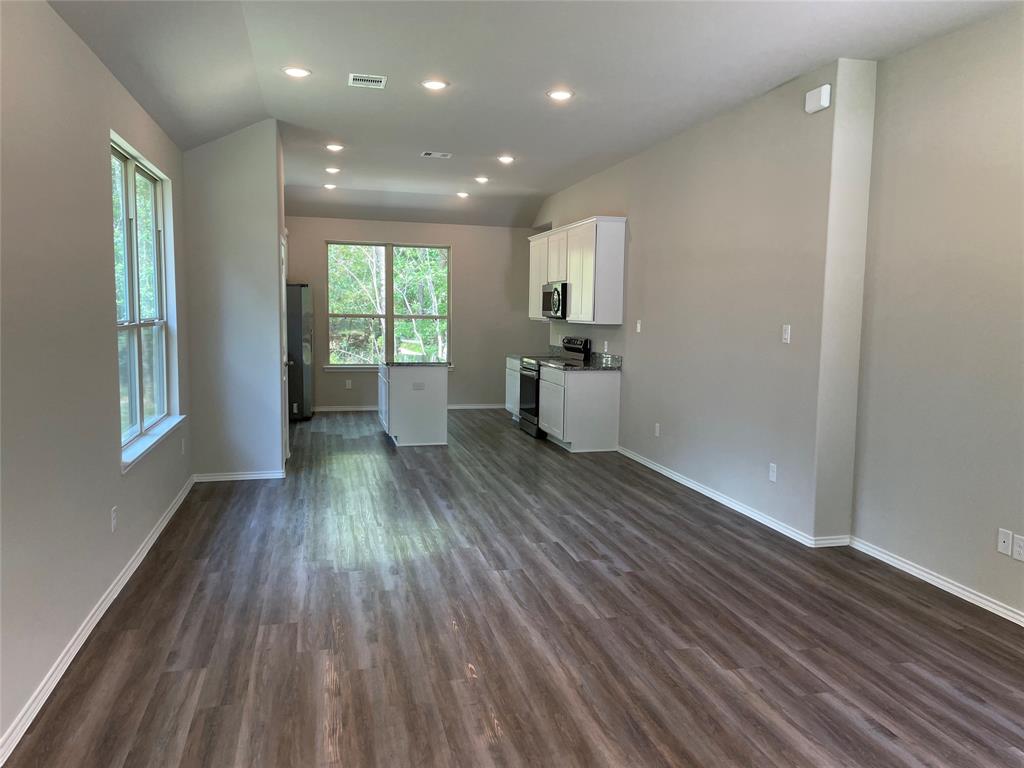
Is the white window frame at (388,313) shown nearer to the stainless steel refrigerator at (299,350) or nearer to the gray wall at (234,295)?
the stainless steel refrigerator at (299,350)

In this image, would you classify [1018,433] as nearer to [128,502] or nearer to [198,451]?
[128,502]

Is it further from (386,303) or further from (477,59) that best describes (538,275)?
(477,59)

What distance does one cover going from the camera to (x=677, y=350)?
18.1 ft

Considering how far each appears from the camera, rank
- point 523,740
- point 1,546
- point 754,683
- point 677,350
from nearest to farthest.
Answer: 1. point 1,546
2. point 523,740
3. point 754,683
4. point 677,350

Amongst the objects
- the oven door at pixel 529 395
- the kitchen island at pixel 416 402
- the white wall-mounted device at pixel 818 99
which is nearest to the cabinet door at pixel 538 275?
the oven door at pixel 529 395

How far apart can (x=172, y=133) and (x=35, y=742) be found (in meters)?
3.72

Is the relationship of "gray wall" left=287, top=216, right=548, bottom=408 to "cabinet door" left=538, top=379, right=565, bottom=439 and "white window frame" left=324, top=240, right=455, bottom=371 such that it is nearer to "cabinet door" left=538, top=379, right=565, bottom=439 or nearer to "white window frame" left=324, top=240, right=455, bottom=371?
"white window frame" left=324, top=240, right=455, bottom=371

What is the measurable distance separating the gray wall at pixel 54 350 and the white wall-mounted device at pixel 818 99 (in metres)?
3.66

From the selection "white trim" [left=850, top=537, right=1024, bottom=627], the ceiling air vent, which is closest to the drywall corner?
"white trim" [left=850, top=537, right=1024, bottom=627]

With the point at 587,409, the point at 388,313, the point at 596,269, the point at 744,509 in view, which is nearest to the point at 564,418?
the point at 587,409

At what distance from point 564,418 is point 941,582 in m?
3.57

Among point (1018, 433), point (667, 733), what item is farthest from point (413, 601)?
point (1018, 433)

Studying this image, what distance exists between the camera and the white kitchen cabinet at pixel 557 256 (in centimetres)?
719

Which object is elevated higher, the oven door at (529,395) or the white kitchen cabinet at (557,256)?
the white kitchen cabinet at (557,256)
